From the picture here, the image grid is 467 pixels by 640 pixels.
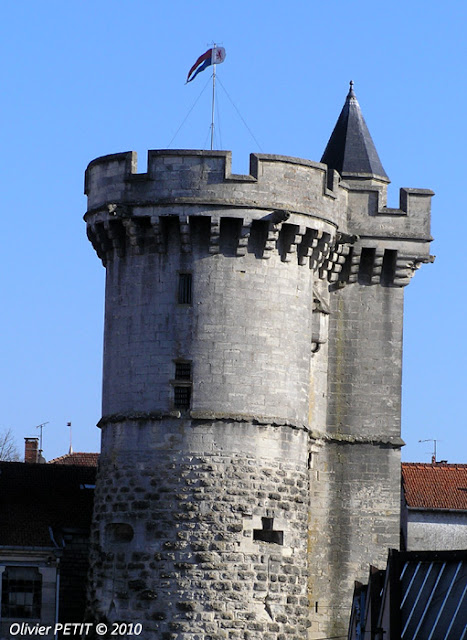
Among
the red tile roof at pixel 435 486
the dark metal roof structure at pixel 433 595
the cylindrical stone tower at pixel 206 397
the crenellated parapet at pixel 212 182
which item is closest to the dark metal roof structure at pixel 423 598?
the dark metal roof structure at pixel 433 595

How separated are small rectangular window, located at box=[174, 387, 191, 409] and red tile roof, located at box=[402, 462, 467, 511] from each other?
16.9 m

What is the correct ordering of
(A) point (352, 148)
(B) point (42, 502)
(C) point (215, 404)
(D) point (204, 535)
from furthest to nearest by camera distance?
(A) point (352, 148) → (B) point (42, 502) → (C) point (215, 404) → (D) point (204, 535)

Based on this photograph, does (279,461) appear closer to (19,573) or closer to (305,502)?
(305,502)

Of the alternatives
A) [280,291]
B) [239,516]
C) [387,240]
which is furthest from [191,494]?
[387,240]

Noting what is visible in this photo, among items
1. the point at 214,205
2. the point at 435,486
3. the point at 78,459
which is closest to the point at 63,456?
the point at 78,459

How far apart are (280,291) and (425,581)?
8.16 metres

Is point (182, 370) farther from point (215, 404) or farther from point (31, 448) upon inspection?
point (31, 448)

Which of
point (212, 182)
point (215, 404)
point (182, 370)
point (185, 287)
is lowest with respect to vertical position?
point (215, 404)

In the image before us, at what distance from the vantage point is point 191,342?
41.7m

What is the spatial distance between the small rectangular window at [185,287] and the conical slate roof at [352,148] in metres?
6.43

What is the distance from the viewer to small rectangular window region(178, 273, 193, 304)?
42.0 m

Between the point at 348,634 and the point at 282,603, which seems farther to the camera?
the point at 348,634

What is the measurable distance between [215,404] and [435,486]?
17.6 metres

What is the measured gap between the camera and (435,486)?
2254 inches
